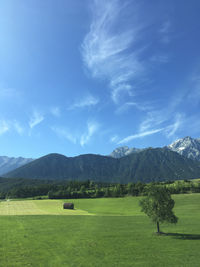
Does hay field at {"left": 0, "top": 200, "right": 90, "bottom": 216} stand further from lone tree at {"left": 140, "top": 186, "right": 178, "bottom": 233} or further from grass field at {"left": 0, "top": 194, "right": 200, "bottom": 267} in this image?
lone tree at {"left": 140, "top": 186, "right": 178, "bottom": 233}

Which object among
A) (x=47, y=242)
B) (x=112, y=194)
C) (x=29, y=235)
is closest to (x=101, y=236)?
(x=47, y=242)

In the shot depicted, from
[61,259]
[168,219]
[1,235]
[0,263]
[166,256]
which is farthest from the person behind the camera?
[168,219]

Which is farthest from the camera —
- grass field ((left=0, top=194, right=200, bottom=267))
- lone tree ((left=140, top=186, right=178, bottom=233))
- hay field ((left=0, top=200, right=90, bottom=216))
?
hay field ((left=0, top=200, right=90, bottom=216))

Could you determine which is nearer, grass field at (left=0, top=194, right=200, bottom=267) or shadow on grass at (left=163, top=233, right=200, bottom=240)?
→ grass field at (left=0, top=194, right=200, bottom=267)

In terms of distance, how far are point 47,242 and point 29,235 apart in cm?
867

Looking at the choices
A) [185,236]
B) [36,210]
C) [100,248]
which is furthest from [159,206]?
[36,210]

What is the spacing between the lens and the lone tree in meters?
51.4

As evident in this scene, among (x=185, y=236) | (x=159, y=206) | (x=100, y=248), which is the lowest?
(x=100, y=248)

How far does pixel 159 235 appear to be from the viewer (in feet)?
161

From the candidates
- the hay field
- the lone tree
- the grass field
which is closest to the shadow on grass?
the grass field

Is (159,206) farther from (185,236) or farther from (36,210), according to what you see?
(36,210)

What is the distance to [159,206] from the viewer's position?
52094 mm

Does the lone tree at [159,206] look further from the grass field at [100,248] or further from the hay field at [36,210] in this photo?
the hay field at [36,210]

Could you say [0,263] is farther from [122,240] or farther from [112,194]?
[112,194]
